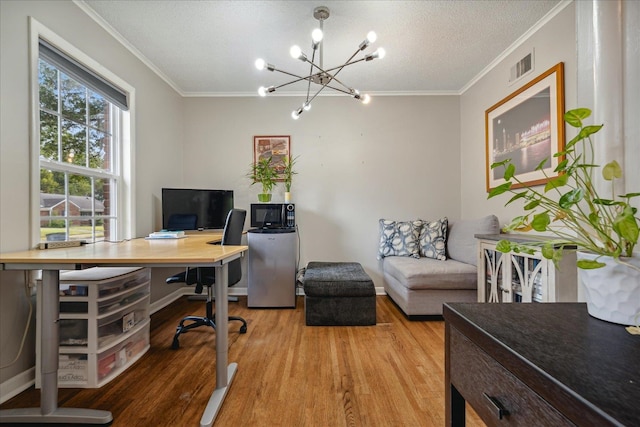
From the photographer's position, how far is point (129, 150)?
2645 millimetres

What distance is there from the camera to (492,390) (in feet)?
1.76

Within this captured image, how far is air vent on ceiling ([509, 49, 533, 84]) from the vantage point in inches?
96.9

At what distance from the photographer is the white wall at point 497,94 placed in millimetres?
2094

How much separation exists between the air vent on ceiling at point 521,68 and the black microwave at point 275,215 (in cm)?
252

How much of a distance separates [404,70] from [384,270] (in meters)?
2.29

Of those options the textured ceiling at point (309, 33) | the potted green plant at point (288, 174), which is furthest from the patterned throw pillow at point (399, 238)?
the textured ceiling at point (309, 33)

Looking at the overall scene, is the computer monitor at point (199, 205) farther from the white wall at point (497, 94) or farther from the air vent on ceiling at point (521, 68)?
the air vent on ceiling at point (521, 68)

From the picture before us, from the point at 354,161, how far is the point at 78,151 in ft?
8.95

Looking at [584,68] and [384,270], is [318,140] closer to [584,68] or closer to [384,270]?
[384,270]

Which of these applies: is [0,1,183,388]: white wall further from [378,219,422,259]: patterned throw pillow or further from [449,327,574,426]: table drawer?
[378,219,422,259]: patterned throw pillow

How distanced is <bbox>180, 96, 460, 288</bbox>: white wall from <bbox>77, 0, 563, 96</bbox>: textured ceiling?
423 millimetres

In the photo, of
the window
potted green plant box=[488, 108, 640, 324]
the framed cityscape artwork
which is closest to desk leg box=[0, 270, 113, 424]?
the window

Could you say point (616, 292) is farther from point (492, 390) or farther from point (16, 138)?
point (16, 138)

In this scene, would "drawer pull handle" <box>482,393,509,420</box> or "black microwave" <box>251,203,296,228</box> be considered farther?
"black microwave" <box>251,203,296,228</box>
